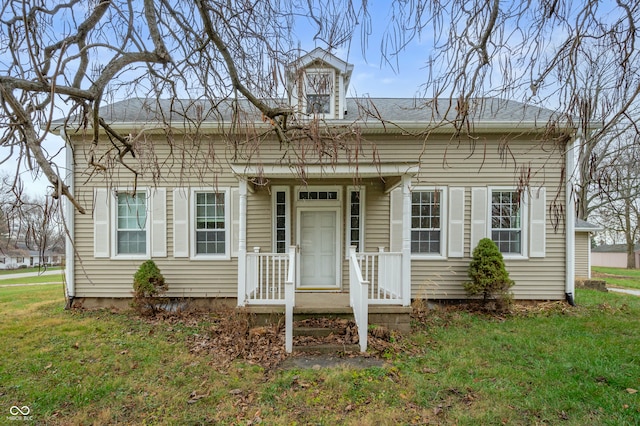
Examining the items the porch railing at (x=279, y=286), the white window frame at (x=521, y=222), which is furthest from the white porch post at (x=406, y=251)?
the white window frame at (x=521, y=222)

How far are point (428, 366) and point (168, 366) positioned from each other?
11.6 ft

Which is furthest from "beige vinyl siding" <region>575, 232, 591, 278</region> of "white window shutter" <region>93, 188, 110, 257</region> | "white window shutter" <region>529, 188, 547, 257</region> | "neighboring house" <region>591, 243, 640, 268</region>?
"neighboring house" <region>591, 243, 640, 268</region>

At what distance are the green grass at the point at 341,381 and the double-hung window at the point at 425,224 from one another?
2041mm

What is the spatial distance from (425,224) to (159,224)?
240 inches

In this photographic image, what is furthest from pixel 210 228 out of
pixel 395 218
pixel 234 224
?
pixel 395 218

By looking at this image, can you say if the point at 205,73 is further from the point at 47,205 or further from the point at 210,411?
the point at 210,411

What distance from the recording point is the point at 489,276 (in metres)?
6.80

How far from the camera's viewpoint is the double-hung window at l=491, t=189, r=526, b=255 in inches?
294

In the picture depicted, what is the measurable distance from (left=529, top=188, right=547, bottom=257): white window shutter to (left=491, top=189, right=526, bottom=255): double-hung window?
200 millimetres

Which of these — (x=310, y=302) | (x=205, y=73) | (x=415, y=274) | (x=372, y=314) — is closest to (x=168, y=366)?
(x=310, y=302)

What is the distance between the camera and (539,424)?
10.5ft

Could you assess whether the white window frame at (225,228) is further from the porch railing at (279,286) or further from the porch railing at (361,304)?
the porch railing at (361,304)

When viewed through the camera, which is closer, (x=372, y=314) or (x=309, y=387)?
(x=309, y=387)

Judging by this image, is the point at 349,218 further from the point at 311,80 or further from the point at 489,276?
the point at 311,80
